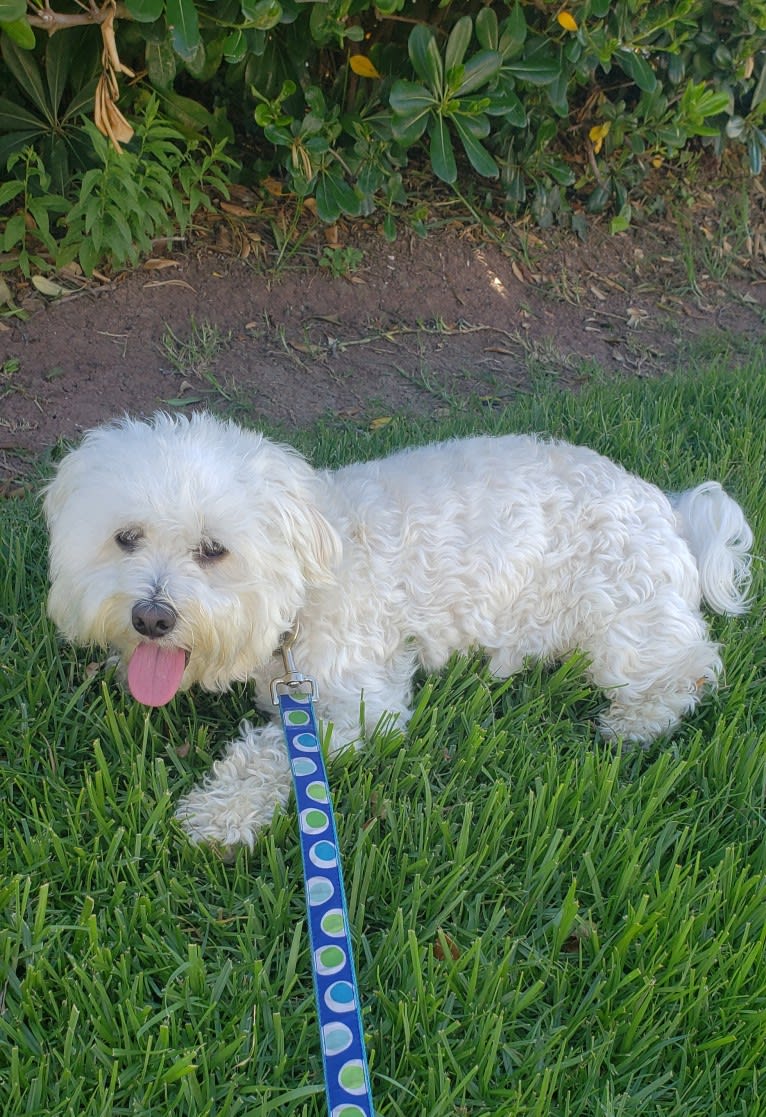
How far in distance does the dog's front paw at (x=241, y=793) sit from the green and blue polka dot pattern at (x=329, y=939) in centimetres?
21

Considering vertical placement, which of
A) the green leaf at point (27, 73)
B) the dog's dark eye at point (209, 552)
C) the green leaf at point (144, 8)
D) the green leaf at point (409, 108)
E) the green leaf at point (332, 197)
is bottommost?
the dog's dark eye at point (209, 552)

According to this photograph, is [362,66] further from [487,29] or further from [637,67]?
[637,67]

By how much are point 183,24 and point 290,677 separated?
103 inches

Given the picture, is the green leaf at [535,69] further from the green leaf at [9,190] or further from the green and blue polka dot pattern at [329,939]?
the green and blue polka dot pattern at [329,939]

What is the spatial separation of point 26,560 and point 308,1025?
2.02 m

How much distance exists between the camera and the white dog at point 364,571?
92.1 inches

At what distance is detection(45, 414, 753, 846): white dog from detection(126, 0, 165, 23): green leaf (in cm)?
174

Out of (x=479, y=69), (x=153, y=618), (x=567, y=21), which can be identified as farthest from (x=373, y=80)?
(x=153, y=618)

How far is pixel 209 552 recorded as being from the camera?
2.40m

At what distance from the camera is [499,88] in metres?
4.69

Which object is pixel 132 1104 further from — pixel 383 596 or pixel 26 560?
pixel 26 560

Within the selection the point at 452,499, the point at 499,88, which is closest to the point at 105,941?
the point at 452,499

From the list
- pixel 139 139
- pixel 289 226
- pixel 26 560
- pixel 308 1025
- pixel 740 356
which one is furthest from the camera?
pixel 740 356

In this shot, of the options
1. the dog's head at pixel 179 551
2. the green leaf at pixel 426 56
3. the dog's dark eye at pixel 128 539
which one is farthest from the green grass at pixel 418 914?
the green leaf at pixel 426 56
